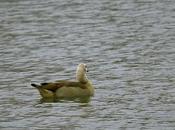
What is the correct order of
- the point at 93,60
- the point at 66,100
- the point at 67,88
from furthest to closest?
the point at 93,60 < the point at 67,88 < the point at 66,100

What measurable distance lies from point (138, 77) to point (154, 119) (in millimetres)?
4719

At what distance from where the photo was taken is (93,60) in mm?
25594

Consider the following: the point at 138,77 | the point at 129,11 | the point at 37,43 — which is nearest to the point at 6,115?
the point at 138,77

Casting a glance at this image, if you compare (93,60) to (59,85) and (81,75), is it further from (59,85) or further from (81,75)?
(59,85)

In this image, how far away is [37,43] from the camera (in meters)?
28.5

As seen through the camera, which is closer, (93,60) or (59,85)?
(59,85)

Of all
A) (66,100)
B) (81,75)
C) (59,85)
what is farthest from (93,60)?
(66,100)

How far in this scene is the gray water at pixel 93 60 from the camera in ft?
62.3

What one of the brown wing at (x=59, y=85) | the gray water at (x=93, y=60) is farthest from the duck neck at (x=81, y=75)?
the gray water at (x=93, y=60)

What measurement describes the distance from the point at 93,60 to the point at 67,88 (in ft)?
13.0

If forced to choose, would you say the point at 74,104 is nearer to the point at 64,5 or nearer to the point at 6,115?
the point at 6,115

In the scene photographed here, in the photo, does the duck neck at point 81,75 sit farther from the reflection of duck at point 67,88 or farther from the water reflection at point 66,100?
the water reflection at point 66,100

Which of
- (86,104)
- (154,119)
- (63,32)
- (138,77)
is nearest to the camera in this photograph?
(154,119)

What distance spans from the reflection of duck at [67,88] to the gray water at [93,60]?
0.76 feet
